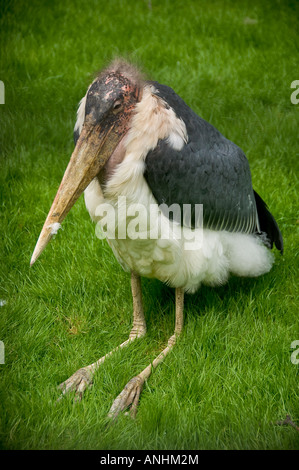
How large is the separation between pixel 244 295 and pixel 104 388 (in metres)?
1.14

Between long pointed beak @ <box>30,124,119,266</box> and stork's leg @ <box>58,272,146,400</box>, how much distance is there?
0.82 meters

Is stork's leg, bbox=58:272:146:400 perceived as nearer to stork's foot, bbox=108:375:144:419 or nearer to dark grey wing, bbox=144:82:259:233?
stork's foot, bbox=108:375:144:419

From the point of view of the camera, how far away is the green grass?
9.60 feet

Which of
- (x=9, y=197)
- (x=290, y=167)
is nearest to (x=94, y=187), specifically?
(x=9, y=197)

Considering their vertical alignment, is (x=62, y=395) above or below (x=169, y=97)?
below

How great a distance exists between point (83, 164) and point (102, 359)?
3.76 feet

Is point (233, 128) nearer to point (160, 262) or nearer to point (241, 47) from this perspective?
point (241, 47)

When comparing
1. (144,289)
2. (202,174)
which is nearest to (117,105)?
(202,174)

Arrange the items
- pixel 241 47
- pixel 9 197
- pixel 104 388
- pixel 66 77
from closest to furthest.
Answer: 1. pixel 104 388
2. pixel 9 197
3. pixel 66 77
4. pixel 241 47

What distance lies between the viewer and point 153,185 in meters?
2.99

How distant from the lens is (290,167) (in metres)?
5.27

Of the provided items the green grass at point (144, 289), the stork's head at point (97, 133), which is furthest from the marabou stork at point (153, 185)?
the green grass at point (144, 289)

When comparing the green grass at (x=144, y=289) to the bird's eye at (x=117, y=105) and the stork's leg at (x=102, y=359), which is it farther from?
the bird's eye at (x=117, y=105)

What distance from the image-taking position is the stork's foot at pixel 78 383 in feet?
10.2
